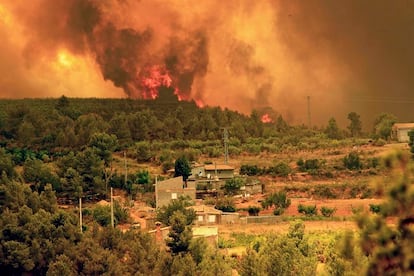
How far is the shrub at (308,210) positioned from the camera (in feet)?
116

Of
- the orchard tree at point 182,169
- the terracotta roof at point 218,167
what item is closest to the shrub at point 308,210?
the terracotta roof at point 218,167

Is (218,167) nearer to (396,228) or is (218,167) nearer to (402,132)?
(402,132)

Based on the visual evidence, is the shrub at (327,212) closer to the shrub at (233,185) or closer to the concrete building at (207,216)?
the concrete building at (207,216)

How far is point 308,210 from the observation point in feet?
116

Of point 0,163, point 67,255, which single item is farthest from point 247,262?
point 0,163

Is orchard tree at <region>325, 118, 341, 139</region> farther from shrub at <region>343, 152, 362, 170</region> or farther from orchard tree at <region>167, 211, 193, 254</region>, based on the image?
orchard tree at <region>167, 211, 193, 254</region>

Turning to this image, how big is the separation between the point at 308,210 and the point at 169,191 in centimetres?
725

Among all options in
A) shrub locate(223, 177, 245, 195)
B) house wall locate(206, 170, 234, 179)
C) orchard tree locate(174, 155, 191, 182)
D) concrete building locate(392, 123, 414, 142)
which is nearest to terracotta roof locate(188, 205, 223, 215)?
shrub locate(223, 177, 245, 195)

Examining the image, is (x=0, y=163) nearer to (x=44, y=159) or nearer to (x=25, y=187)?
(x=25, y=187)

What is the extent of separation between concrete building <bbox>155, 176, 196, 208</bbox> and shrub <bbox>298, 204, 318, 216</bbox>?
19.2 ft

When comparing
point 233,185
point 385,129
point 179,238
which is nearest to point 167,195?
→ point 233,185

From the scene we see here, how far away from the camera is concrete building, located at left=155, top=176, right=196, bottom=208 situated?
3722 cm

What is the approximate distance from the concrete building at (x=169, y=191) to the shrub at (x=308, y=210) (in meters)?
5.85

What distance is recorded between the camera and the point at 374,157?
152ft
